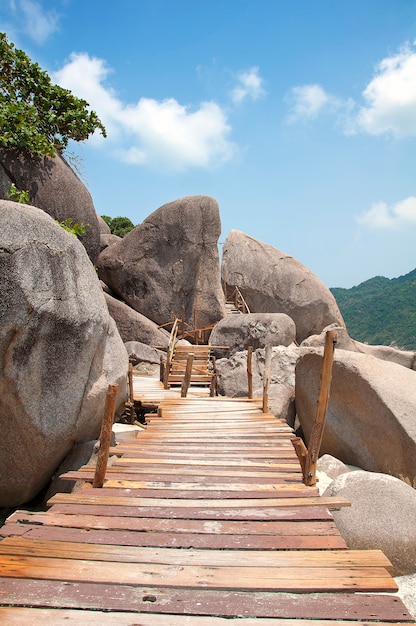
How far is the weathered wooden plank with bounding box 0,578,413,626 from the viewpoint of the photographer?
2.42 meters

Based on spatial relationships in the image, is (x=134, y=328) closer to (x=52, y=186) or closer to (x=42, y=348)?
(x=52, y=186)

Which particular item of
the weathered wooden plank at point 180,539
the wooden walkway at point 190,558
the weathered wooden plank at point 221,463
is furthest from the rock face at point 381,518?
the weathered wooden plank at point 180,539

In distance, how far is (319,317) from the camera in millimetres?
24984

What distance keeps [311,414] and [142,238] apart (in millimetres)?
13828

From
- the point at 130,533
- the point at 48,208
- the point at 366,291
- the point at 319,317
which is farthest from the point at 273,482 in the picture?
the point at 366,291

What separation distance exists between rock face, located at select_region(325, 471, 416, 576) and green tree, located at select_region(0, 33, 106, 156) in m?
10.7

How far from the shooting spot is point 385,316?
5391cm

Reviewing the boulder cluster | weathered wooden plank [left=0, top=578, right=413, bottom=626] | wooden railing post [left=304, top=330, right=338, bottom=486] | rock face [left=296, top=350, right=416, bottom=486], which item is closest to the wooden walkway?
weathered wooden plank [left=0, top=578, right=413, bottom=626]

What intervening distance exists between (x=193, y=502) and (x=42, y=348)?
11.1 feet

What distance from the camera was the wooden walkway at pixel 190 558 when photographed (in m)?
2.44

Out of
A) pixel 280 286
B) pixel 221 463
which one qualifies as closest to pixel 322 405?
pixel 221 463

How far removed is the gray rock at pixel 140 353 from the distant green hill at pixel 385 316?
99.3ft

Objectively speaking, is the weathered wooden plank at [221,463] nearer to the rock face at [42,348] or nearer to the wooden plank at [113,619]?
the rock face at [42,348]

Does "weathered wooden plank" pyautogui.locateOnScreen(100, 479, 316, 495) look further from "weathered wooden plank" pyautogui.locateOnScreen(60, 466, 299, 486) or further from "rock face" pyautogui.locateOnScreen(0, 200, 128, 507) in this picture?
"rock face" pyautogui.locateOnScreen(0, 200, 128, 507)
